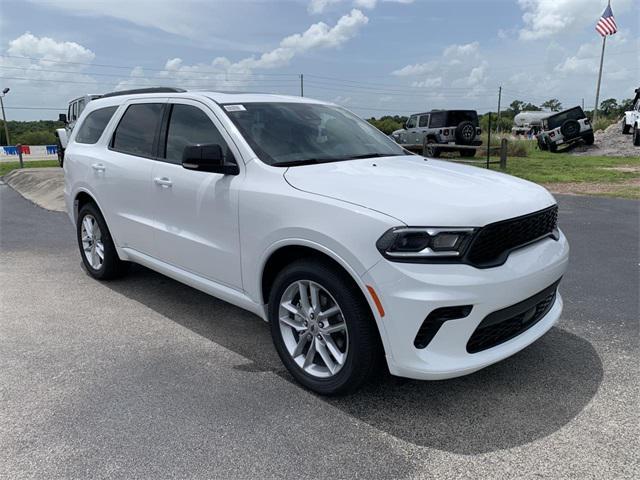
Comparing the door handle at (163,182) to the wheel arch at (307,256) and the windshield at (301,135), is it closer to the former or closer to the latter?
the windshield at (301,135)

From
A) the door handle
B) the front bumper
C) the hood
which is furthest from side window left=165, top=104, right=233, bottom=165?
the front bumper

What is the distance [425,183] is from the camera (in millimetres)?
3129

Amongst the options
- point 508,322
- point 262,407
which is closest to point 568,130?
point 508,322

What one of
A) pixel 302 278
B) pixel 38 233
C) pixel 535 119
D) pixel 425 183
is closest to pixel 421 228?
pixel 425 183

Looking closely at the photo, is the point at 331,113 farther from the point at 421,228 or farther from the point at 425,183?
the point at 421,228

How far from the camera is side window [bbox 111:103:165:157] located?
14.7ft

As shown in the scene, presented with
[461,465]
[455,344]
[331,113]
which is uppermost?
[331,113]

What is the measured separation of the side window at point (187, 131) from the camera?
12.8ft

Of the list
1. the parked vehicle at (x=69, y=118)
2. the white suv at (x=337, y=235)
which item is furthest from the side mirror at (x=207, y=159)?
the parked vehicle at (x=69, y=118)

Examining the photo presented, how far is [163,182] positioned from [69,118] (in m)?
22.8

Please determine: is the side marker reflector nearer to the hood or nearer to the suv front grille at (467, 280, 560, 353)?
the hood

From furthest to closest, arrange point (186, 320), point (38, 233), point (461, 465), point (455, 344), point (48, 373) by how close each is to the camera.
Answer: point (38, 233) → point (186, 320) → point (48, 373) → point (455, 344) → point (461, 465)

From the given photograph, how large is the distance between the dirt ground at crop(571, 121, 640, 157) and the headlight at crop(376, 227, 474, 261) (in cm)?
2364

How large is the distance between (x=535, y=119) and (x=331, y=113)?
5428cm
